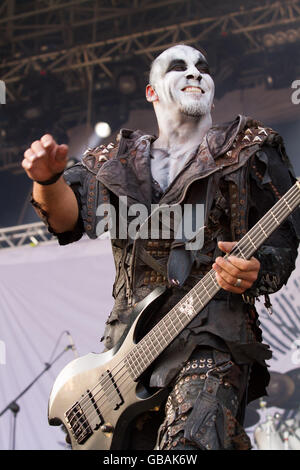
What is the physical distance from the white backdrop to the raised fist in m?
3.29

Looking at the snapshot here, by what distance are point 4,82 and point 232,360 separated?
5.76 meters

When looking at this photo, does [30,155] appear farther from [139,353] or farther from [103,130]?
[103,130]

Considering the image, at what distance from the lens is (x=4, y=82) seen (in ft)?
25.8

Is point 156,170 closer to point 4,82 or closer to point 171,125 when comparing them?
point 171,125

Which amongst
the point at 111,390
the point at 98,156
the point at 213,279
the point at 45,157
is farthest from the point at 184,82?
the point at 111,390

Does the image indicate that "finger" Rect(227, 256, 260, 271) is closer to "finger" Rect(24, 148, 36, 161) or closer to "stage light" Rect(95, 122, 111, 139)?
"finger" Rect(24, 148, 36, 161)

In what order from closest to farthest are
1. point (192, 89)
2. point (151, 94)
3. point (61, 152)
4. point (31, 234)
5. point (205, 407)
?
point (205, 407), point (61, 152), point (192, 89), point (151, 94), point (31, 234)

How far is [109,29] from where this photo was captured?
311 inches

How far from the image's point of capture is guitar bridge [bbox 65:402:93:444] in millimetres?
2861

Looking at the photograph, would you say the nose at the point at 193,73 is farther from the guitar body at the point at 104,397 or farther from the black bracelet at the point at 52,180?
the guitar body at the point at 104,397

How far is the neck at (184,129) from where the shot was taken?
3.11 metres

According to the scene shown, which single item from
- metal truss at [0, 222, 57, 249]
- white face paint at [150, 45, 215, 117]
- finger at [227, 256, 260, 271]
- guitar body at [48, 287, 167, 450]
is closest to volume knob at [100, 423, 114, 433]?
guitar body at [48, 287, 167, 450]

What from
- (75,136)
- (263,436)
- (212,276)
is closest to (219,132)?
(212,276)

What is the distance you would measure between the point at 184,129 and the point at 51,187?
60 cm
